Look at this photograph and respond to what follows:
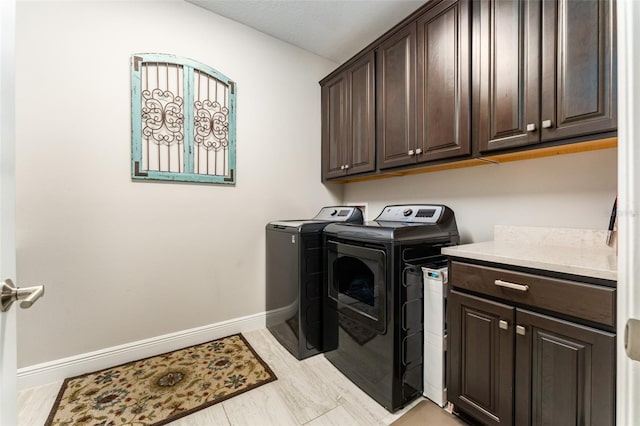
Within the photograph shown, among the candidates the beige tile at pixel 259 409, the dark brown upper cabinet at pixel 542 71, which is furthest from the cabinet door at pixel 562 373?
the beige tile at pixel 259 409

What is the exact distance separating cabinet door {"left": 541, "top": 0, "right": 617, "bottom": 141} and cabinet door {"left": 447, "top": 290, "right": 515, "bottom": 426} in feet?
2.82

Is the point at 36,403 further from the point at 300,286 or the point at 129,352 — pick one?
the point at 300,286

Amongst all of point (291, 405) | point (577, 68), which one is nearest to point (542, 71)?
point (577, 68)

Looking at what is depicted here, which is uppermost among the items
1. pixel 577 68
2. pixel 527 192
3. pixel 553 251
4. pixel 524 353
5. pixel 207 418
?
pixel 577 68

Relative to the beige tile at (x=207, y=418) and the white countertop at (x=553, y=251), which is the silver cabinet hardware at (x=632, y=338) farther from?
the beige tile at (x=207, y=418)

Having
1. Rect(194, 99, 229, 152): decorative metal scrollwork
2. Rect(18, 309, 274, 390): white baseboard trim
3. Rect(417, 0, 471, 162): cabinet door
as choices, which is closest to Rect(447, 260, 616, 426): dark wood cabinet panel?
Rect(417, 0, 471, 162): cabinet door

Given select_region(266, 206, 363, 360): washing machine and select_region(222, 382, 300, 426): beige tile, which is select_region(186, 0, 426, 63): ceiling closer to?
select_region(266, 206, 363, 360): washing machine

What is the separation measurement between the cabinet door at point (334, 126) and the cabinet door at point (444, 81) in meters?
0.81

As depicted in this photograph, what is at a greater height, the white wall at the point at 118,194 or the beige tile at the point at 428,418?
the white wall at the point at 118,194

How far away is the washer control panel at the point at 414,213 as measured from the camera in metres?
1.72

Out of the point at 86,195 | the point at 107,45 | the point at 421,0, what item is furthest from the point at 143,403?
the point at 421,0

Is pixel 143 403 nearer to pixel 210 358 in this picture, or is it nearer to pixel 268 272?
pixel 210 358

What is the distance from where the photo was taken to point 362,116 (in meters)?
2.18

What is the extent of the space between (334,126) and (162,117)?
1.46 m
